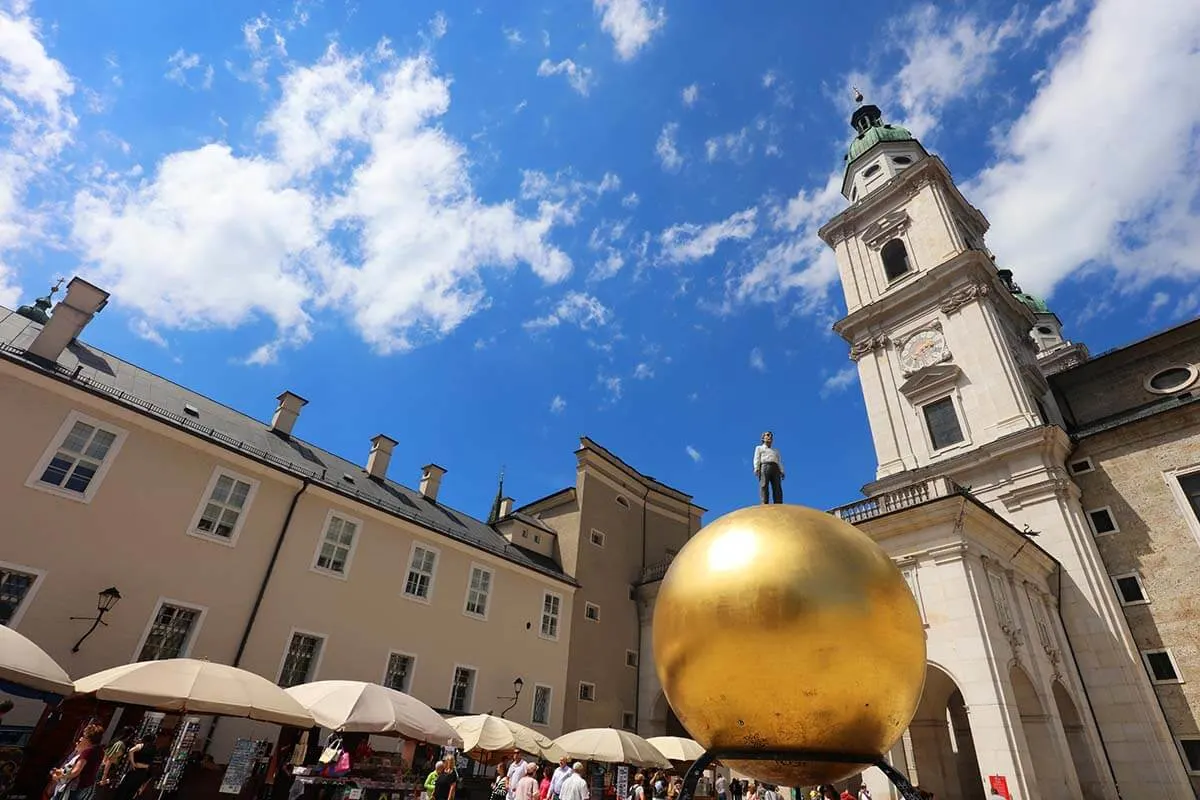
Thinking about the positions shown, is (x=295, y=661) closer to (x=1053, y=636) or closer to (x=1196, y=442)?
(x=1053, y=636)

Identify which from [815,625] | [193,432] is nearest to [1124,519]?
[815,625]

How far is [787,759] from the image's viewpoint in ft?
8.68

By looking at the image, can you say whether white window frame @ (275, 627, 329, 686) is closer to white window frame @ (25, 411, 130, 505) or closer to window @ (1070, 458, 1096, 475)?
white window frame @ (25, 411, 130, 505)

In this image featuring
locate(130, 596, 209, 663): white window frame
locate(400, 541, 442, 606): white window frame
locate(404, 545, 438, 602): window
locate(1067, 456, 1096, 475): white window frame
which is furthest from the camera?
locate(1067, 456, 1096, 475): white window frame

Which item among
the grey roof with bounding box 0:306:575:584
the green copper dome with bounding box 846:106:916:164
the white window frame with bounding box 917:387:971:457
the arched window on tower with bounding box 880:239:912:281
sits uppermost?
the green copper dome with bounding box 846:106:916:164

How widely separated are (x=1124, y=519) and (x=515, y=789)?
74.0 feet

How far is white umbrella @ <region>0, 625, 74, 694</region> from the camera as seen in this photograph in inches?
331

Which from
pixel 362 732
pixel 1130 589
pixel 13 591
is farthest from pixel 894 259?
pixel 13 591

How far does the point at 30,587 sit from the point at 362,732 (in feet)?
27.3

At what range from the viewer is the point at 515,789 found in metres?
12.8

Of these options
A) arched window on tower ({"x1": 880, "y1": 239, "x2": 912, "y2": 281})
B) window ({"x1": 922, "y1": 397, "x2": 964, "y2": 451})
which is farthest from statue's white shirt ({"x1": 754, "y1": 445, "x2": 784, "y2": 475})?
arched window on tower ({"x1": 880, "y1": 239, "x2": 912, "y2": 281})

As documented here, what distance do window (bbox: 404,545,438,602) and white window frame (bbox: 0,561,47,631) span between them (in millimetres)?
9209

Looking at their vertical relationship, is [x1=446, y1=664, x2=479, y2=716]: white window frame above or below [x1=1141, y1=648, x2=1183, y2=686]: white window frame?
below

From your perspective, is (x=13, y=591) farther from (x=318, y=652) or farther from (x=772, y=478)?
(x=772, y=478)
